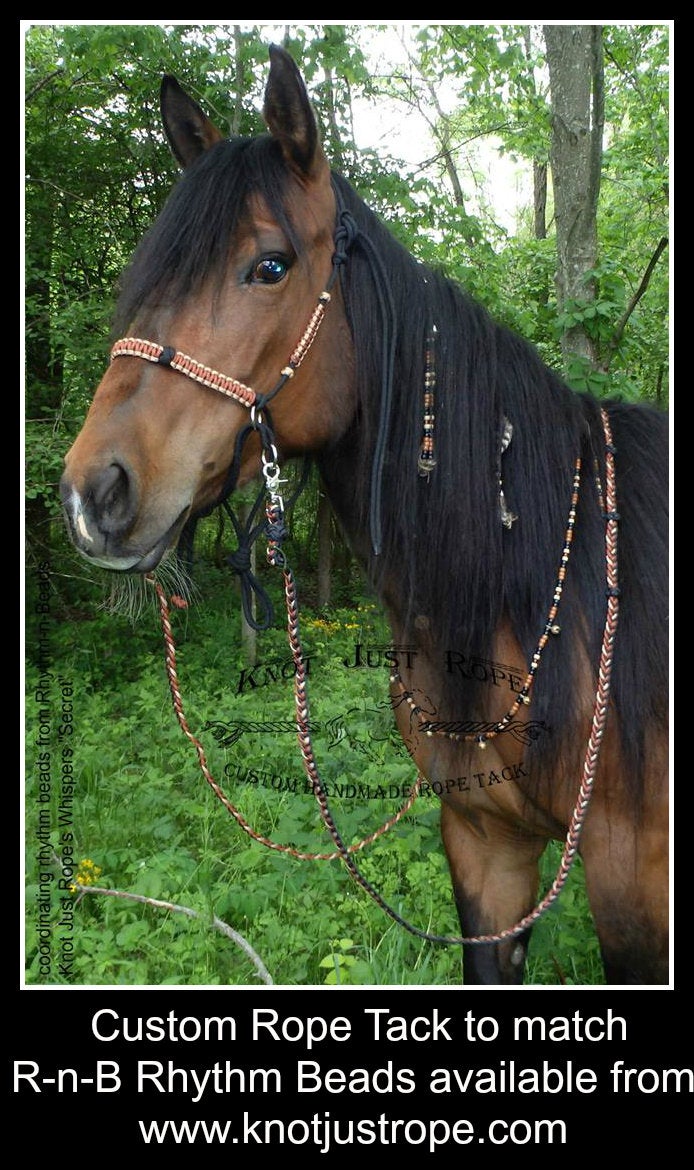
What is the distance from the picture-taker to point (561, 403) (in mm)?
1940

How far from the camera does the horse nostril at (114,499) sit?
4.63 ft

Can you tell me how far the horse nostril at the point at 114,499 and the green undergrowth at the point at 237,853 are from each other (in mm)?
935

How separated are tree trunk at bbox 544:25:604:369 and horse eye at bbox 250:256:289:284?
2.41 meters

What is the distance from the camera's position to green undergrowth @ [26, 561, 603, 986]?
2.72m

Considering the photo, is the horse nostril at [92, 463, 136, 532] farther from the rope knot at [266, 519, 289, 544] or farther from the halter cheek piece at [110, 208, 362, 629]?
the rope knot at [266, 519, 289, 544]

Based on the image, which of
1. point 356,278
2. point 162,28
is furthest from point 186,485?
point 162,28

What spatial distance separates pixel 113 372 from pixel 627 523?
4.28 feet

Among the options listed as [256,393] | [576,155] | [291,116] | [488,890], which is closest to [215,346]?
[256,393]

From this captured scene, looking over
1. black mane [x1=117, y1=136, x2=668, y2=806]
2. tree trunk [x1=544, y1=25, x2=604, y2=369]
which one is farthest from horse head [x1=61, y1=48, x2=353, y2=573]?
tree trunk [x1=544, y1=25, x2=604, y2=369]

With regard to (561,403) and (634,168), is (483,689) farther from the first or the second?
(634,168)

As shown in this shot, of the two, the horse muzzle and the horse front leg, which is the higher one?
the horse muzzle

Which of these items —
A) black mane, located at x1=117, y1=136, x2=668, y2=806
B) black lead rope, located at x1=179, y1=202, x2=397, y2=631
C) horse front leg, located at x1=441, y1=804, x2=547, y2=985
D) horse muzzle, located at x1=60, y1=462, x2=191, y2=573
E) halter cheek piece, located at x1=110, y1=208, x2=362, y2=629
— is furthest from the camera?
horse front leg, located at x1=441, y1=804, x2=547, y2=985

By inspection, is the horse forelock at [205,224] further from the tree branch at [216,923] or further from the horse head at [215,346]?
the tree branch at [216,923]

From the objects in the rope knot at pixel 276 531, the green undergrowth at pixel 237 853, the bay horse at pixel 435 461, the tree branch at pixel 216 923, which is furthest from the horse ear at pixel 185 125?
the tree branch at pixel 216 923
